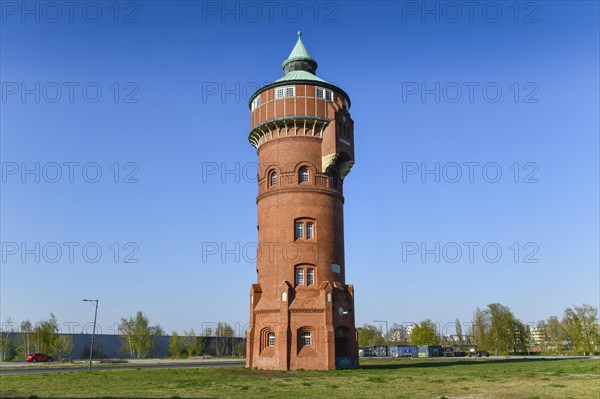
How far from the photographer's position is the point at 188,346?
96438 mm

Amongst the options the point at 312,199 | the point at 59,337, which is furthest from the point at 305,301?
the point at 59,337

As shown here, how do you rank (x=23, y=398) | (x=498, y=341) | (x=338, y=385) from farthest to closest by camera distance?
1. (x=498, y=341)
2. (x=338, y=385)
3. (x=23, y=398)

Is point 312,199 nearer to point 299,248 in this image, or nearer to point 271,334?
point 299,248

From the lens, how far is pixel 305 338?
35594 millimetres

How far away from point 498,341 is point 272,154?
68.9 m

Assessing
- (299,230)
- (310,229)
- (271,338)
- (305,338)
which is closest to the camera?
(305,338)

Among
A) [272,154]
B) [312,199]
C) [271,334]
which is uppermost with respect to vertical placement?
[272,154]

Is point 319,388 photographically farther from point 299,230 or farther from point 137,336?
point 137,336

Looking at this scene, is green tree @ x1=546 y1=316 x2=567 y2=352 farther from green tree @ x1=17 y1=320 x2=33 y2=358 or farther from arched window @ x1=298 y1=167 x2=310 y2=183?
green tree @ x1=17 y1=320 x2=33 y2=358

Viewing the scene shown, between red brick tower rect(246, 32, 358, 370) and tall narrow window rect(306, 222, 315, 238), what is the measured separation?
0.08m

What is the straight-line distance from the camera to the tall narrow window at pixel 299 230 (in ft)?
125

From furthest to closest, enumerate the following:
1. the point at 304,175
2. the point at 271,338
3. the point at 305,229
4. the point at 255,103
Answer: the point at 255,103
the point at 304,175
the point at 305,229
the point at 271,338

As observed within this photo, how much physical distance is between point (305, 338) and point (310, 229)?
803 cm

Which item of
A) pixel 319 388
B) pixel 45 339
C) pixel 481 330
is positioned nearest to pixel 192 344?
pixel 45 339
